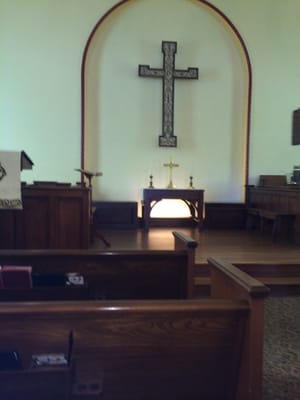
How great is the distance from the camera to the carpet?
1.97 metres

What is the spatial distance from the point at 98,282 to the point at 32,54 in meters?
4.95

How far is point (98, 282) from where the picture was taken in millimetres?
2369

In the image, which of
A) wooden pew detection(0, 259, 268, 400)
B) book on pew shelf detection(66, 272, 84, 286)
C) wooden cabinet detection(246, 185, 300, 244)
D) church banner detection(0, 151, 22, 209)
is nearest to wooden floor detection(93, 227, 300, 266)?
wooden cabinet detection(246, 185, 300, 244)

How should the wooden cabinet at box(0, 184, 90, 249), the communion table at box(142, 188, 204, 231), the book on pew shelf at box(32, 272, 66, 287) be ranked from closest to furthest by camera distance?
1. the book on pew shelf at box(32, 272, 66, 287)
2. the wooden cabinet at box(0, 184, 90, 249)
3. the communion table at box(142, 188, 204, 231)

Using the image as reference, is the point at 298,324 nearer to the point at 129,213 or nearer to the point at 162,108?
the point at 129,213

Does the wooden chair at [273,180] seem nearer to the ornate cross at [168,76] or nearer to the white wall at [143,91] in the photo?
the white wall at [143,91]

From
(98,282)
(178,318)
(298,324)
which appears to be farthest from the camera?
(298,324)

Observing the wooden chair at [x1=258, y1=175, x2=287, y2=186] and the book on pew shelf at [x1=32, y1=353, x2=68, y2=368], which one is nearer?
the book on pew shelf at [x1=32, y1=353, x2=68, y2=368]

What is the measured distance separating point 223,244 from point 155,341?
3.73 m

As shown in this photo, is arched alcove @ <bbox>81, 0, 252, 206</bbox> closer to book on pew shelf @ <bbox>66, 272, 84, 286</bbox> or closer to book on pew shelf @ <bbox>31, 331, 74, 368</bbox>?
book on pew shelf @ <bbox>66, 272, 84, 286</bbox>

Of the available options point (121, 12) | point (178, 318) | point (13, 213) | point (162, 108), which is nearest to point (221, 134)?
point (162, 108)

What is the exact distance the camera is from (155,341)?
1420 millimetres

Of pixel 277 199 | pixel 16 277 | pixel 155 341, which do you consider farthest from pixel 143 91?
pixel 155 341

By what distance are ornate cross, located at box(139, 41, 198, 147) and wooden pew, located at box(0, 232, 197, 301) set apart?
428cm
